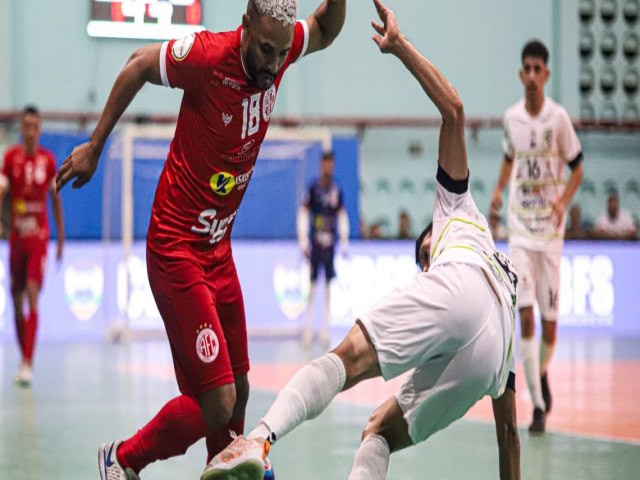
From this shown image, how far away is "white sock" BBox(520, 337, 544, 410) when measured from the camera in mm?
7180

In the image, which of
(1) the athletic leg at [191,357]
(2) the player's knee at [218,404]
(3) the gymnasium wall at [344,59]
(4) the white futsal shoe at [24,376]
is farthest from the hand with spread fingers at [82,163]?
(3) the gymnasium wall at [344,59]

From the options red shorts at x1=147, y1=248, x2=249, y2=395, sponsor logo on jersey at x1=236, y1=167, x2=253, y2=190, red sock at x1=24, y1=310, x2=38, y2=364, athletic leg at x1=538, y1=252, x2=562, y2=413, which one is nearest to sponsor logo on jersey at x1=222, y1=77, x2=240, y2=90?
sponsor logo on jersey at x1=236, y1=167, x2=253, y2=190

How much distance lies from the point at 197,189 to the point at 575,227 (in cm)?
1463

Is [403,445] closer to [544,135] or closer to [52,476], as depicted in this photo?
[52,476]

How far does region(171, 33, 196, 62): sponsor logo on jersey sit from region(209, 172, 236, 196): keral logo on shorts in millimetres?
494

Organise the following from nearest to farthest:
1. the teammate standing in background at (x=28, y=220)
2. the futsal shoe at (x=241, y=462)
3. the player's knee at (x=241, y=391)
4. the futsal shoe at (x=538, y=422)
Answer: the futsal shoe at (x=241, y=462) < the player's knee at (x=241, y=391) < the futsal shoe at (x=538, y=422) < the teammate standing in background at (x=28, y=220)

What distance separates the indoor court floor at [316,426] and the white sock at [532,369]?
224mm

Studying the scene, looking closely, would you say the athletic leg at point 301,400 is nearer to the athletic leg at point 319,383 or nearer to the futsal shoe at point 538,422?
Answer: the athletic leg at point 319,383

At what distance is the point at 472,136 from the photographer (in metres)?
20.4

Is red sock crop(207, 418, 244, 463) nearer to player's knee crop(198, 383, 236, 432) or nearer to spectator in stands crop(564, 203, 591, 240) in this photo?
player's knee crop(198, 383, 236, 432)

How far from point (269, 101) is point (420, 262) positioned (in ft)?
3.02

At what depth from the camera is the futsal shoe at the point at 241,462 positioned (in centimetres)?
341

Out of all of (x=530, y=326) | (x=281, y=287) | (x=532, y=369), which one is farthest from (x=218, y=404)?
(x=281, y=287)

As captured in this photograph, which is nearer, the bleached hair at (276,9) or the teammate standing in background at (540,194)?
the bleached hair at (276,9)
